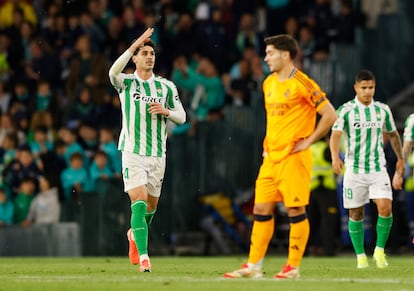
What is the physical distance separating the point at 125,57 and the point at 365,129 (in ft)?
11.2

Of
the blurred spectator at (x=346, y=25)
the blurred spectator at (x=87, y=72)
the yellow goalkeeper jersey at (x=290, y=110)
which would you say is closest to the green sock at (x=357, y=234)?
the yellow goalkeeper jersey at (x=290, y=110)

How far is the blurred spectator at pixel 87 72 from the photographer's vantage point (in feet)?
80.5

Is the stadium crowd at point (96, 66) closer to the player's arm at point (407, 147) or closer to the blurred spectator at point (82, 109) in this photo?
the blurred spectator at point (82, 109)

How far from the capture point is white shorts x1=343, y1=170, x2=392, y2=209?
16.6 m

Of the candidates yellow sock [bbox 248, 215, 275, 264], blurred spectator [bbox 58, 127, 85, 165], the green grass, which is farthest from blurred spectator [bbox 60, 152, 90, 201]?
yellow sock [bbox 248, 215, 275, 264]

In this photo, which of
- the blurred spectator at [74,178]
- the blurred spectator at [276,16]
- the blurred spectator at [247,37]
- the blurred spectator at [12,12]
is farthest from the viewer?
the blurred spectator at [12,12]

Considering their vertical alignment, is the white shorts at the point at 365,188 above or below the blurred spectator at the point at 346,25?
below

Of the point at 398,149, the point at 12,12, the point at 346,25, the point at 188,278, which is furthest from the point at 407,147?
the point at 12,12

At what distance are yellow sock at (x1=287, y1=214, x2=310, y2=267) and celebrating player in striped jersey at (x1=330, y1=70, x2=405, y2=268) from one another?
12.4 ft

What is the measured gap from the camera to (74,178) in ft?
74.0

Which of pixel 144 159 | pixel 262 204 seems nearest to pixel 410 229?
pixel 144 159

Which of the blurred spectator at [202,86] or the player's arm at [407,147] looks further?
the blurred spectator at [202,86]

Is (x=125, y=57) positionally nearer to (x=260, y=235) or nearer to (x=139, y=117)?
(x=139, y=117)

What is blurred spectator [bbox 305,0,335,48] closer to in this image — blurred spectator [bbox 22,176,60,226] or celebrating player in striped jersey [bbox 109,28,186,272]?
blurred spectator [bbox 22,176,60,226]
